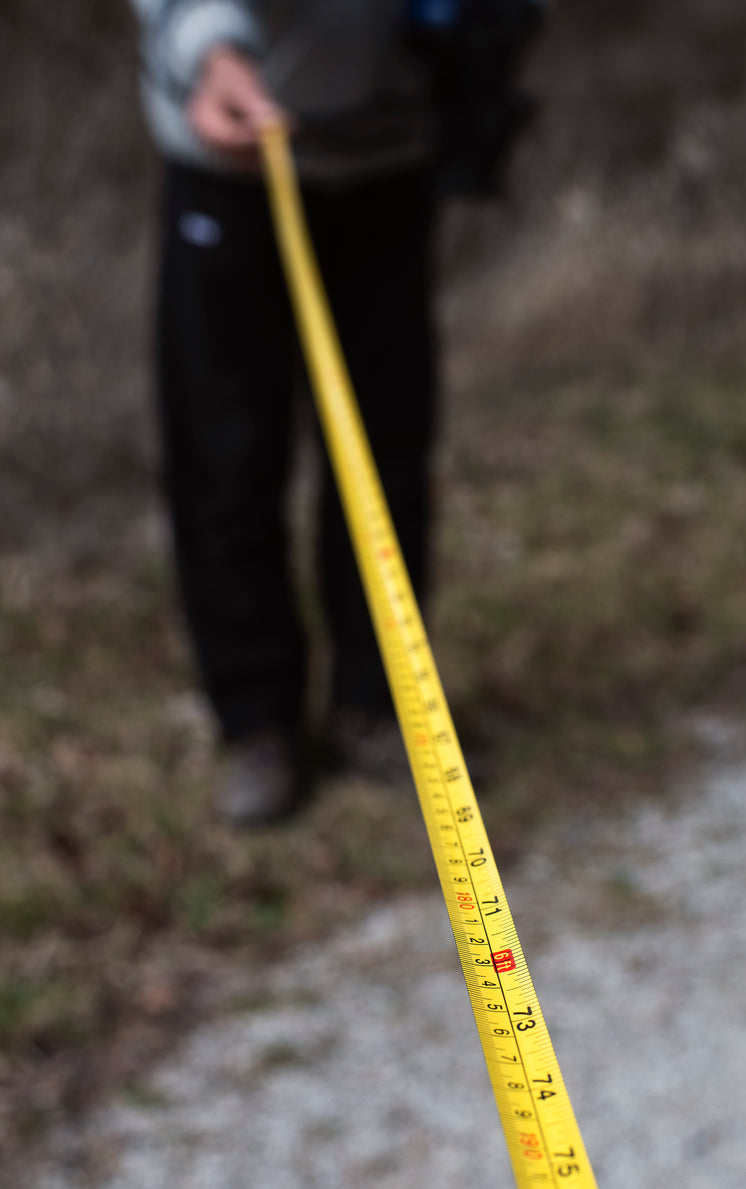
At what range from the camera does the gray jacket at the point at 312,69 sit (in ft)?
4.76

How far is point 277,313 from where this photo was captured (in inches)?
65.3

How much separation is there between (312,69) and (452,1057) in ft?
4.27

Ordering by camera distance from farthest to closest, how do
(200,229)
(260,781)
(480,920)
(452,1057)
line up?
1. (260,781)
2. (200,229)
3. (452,1057)
4. (480,920)

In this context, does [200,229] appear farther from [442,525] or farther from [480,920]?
[442,525]

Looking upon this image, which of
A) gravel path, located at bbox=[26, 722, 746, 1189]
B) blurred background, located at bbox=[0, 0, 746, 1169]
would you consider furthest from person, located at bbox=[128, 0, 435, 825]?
gravel path, located at bbox=[26, 722, 746, 1189]

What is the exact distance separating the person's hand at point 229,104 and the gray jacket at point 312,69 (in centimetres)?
2

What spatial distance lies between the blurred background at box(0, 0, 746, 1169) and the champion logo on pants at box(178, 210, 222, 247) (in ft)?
3.03

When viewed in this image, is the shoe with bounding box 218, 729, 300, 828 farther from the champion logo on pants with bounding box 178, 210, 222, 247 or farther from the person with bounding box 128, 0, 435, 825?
the champion logo on pants with bounding box 178, 210, 222, 247

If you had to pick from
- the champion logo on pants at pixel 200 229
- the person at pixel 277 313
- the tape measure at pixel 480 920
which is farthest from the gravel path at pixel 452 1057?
the champion logo on pants at pixel 200 229

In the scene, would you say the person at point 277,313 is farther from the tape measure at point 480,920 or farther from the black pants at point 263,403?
the tape measure at point 480,920

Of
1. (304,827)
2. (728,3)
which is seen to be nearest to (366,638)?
(304,827)

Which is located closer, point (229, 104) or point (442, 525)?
point (229, 104)

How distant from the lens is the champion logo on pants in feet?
5.19

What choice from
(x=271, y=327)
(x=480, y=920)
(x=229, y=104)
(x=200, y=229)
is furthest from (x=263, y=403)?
(x=480, y=920)
